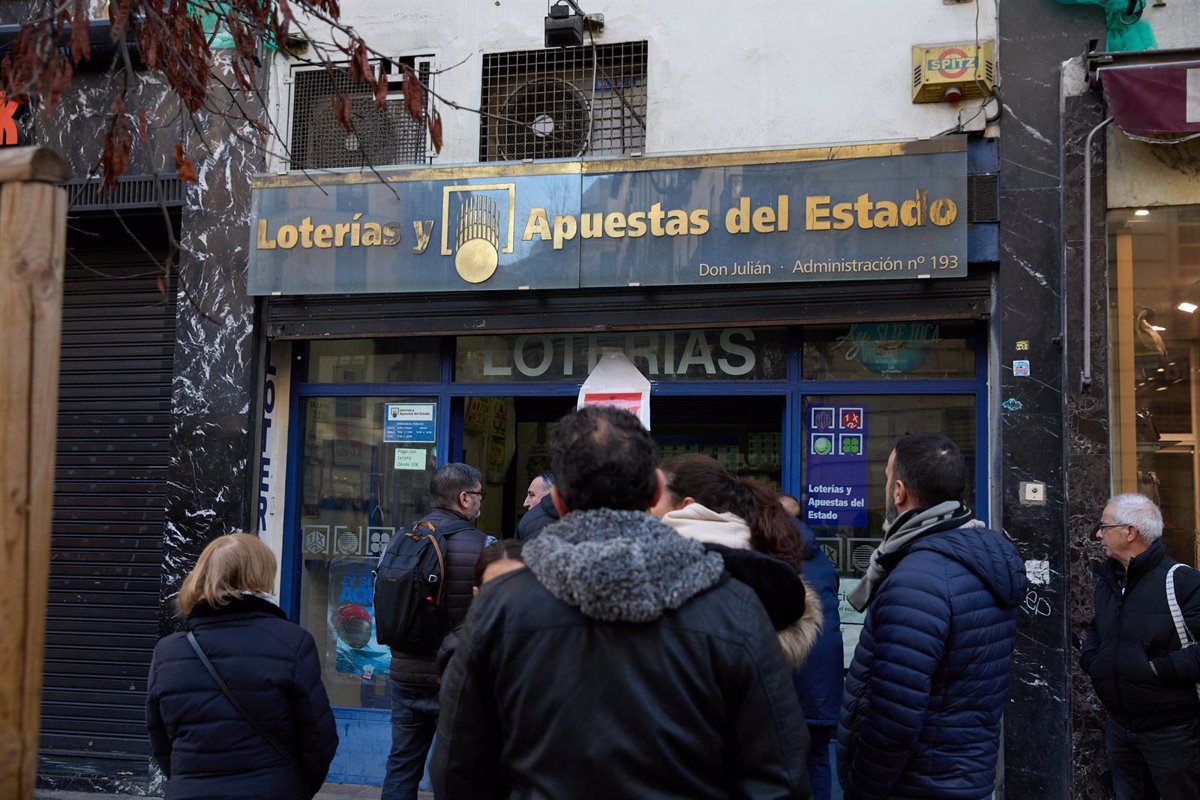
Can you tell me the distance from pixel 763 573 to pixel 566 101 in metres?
5.40

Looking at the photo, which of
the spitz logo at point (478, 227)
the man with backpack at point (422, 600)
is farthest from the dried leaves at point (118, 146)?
the spitz logo at point (478, 227)

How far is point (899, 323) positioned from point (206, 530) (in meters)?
4.82

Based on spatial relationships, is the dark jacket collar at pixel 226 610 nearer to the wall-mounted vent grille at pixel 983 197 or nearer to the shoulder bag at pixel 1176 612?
the shoulder bag at pixel 1176 612

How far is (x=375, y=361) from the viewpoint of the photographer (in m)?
8.12

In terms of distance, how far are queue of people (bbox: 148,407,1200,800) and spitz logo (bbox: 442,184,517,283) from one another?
1645 millimetres

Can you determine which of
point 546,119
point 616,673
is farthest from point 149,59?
point 616,673

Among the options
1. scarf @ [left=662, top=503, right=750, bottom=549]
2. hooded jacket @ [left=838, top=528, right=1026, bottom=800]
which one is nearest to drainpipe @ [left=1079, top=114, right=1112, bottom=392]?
hooded jacket @ [left=838, top=528, right=1026, bottom=800]

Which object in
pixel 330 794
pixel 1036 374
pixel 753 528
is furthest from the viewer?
pixel 330 794

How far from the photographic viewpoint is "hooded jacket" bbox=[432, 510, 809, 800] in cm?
223

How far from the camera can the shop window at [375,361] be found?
802 centimetres

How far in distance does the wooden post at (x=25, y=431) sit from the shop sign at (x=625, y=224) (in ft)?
15.8

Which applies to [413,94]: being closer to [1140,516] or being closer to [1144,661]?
[1140,516]

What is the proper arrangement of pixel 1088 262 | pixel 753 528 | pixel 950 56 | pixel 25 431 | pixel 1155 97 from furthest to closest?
pixel 950 56, pixel 1088 262, pixel 1155 97, pixel 753 528, pixel 25 431

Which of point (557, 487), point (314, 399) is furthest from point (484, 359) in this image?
point (557, 487)
